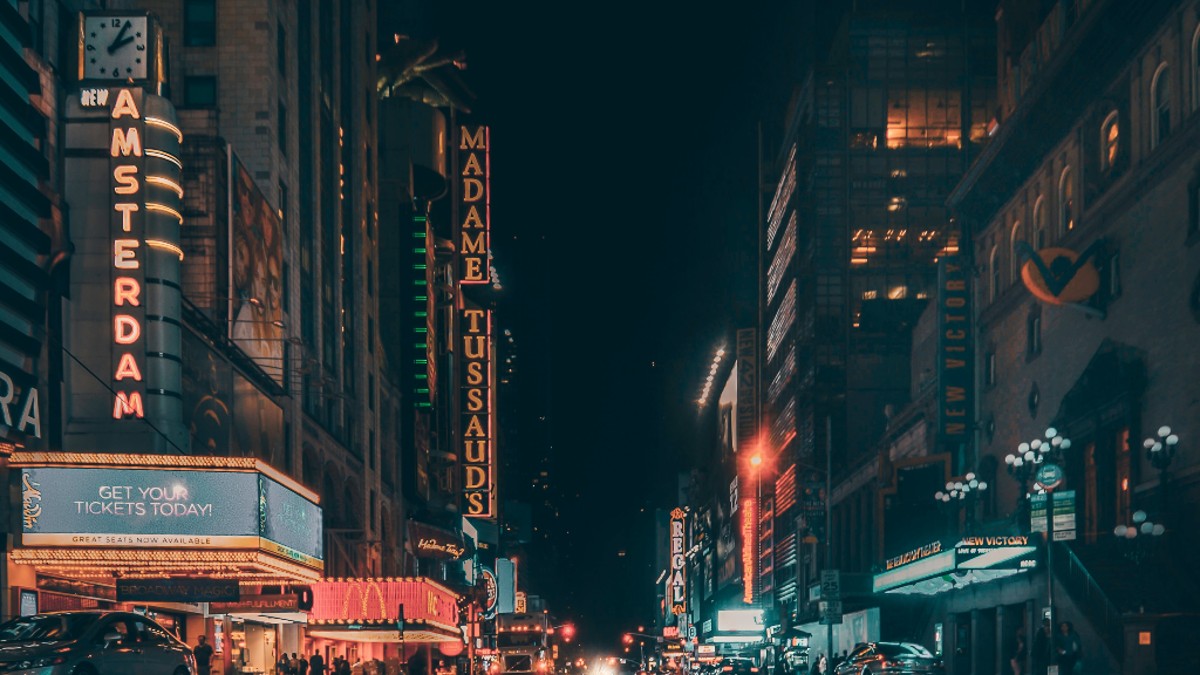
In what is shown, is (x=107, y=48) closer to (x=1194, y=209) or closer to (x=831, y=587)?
(x=1194, y=209)

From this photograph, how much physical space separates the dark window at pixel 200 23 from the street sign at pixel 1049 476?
31.8 m

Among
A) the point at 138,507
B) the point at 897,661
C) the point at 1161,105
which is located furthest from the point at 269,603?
the point at 1161,105

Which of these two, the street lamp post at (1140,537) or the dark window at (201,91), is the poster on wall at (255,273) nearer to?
the dark window at (201,91)

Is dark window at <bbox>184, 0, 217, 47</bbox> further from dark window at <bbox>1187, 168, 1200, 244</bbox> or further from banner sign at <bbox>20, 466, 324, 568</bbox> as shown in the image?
dark window at <bbox>1187, 168, 1200, 244</bbox>

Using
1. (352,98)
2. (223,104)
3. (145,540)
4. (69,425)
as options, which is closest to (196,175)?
(223,104)

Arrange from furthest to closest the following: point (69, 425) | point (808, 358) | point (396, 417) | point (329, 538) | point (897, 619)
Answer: point (808, 358) → point (396, 417) → point (897, 619) → point (329, 538) → point (69, 425)

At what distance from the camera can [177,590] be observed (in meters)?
35.1

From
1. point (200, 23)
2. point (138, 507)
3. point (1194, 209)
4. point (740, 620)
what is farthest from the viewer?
point (740, 620)

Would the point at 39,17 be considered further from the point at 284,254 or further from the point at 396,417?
the point at 396,417

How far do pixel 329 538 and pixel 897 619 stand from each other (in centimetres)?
2762

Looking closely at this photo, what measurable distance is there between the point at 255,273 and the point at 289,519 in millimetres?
14146

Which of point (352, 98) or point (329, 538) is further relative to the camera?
point (352, 98)

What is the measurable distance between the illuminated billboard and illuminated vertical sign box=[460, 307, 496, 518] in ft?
214

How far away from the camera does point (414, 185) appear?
86.4 metres
